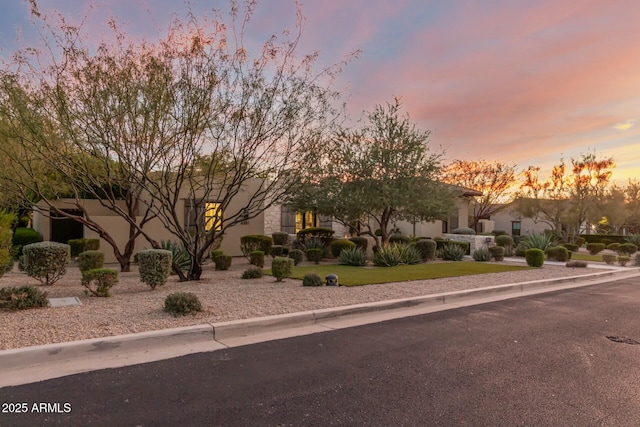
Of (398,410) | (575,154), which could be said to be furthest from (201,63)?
(575,154)

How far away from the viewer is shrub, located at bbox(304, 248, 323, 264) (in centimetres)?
1735

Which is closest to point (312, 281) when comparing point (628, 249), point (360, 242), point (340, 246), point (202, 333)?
point (202, 333)

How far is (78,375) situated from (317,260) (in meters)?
13.5

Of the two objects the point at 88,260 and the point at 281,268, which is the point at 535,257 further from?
the point at 88,260

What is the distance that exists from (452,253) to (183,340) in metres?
15.6

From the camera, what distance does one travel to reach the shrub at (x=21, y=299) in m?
6.68

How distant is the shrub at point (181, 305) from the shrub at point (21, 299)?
2364mm

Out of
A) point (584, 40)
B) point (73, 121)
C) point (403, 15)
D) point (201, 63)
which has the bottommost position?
point (73, 121)

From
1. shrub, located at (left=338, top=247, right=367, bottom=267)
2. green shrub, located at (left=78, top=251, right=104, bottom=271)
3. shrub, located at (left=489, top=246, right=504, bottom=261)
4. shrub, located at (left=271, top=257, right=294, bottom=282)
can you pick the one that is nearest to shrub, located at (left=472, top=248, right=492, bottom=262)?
shrub, located at (left=489, top=246, right=504, bottom=261)

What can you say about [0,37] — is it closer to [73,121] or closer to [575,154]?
[73,121]

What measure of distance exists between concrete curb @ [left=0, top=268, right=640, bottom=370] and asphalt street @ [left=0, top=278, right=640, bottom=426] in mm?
667

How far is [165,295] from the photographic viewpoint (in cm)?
852

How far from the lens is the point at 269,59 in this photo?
33.5 ft

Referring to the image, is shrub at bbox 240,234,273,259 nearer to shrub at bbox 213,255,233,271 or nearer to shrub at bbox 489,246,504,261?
shrub at bbox 213,255,233,271
